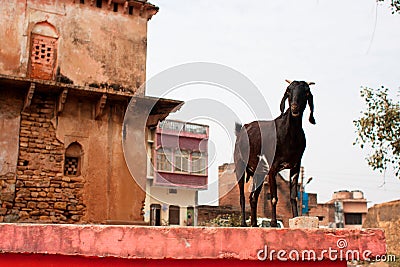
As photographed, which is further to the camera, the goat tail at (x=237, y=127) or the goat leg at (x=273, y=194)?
the goat tail at (x=237, y=127)

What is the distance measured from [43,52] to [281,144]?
33.1 feet

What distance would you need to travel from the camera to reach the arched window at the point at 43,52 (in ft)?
43.0

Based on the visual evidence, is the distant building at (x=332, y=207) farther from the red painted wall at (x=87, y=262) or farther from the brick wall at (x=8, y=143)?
the red painted wall at (x=87, y=262)

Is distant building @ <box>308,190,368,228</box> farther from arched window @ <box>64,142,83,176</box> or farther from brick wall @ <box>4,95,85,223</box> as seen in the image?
brick wall @ <box>4,95,85,223</box>

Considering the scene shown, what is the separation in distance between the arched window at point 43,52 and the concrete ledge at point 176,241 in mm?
10716

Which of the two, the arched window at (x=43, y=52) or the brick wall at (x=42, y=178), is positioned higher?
the arched window at (x=43, y=52)

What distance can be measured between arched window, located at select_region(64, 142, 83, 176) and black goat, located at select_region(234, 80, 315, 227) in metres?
8.64

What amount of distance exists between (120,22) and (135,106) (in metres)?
2.61

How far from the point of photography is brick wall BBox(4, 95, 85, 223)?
1230cm

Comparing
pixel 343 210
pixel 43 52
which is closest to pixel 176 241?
pixel 43 52

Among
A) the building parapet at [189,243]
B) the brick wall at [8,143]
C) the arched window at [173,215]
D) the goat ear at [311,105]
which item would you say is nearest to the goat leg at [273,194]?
the goat ear at [311,105]

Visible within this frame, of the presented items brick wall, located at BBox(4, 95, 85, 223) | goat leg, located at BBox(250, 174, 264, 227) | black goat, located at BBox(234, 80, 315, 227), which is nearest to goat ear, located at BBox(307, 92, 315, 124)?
black goat, located at BBox(234, 80, 315, 227)

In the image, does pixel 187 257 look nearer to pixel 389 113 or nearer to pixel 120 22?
pixel 389 113

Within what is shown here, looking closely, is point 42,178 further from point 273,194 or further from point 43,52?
point 273,194
